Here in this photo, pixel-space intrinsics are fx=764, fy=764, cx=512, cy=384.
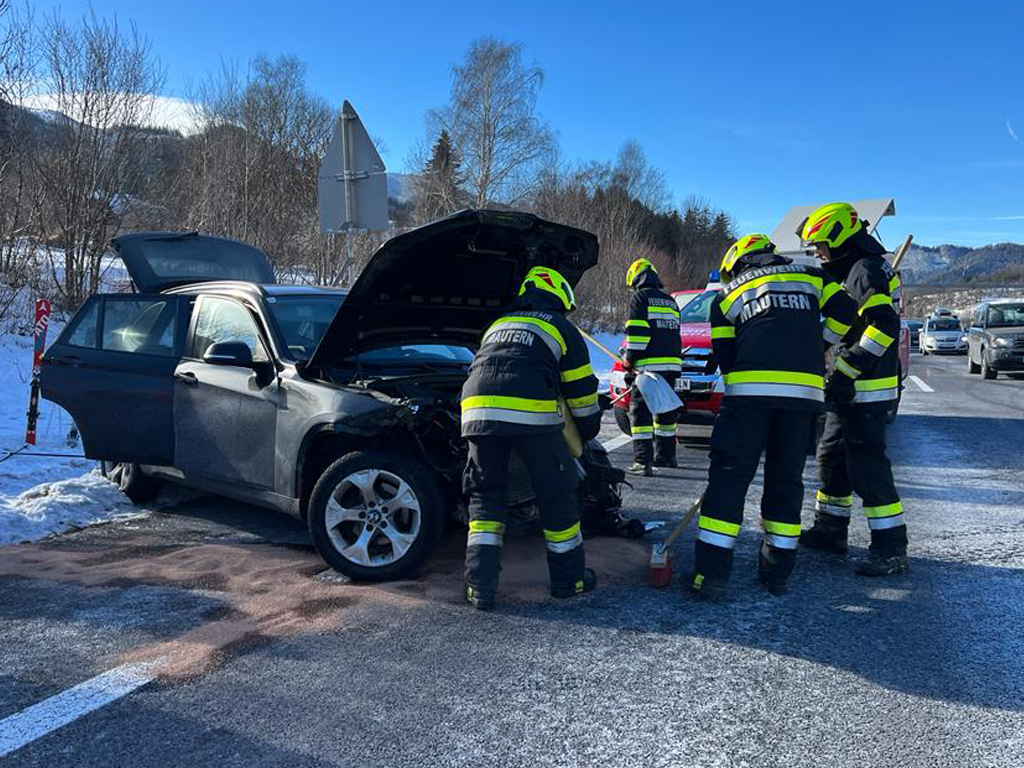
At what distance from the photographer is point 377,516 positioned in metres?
4.22

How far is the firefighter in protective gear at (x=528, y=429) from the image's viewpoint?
12.7 ft

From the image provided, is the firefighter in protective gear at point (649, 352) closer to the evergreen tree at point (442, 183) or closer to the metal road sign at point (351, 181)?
the metal road sign at point (351, 181)

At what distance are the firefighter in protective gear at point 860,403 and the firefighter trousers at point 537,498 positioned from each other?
6.01 feet

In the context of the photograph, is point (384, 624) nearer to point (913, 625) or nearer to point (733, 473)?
point (733, 473)

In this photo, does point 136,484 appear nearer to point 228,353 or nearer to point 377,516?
point 228,353

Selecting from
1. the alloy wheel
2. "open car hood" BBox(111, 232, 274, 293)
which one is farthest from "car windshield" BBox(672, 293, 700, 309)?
the alloy wheel

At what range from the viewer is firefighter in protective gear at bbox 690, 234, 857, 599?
13.4ft

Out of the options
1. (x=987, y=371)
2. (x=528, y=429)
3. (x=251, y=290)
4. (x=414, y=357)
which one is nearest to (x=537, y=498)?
(x=528, y=429)

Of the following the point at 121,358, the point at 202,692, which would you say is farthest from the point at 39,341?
the point at 202,692

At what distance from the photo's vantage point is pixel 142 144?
12.4m

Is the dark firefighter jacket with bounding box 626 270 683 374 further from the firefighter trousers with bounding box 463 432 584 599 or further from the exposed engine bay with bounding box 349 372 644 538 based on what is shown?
the firefighter trousers with bounding box 463 432 584 599

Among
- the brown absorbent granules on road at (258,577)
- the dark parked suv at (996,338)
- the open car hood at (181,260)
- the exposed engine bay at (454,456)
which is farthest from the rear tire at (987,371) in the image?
the open car hood at (181,260)

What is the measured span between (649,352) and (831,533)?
2.93m

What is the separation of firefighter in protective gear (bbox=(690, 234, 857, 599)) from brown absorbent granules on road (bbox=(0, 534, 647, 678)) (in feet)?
2.00
